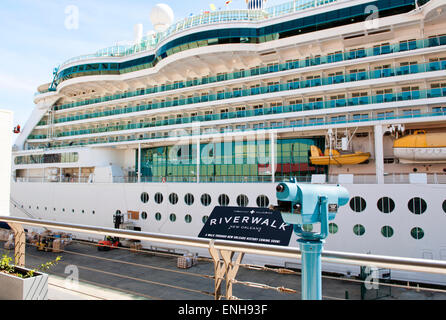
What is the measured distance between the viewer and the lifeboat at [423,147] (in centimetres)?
1350

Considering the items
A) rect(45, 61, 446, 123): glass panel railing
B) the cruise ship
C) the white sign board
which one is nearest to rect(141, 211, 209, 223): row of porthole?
the cruise ship

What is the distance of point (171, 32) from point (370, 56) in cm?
1341

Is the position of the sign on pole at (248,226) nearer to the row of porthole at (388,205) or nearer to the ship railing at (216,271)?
the ship railing at (216,271)

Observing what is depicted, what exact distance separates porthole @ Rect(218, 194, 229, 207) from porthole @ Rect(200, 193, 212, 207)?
0.57 meters

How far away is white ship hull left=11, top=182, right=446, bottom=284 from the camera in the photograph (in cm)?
1188

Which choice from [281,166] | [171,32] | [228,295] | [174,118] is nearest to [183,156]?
[174,118]

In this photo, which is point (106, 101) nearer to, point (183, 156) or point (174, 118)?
point (174, 118)

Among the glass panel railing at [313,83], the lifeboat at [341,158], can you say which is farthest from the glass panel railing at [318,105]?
the lifeboat at [341,158]

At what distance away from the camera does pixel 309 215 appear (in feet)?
8.26

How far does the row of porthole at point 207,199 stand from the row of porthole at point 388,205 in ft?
12.8

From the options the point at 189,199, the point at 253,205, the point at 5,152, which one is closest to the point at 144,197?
the point at 189,199

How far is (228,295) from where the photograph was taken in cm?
266

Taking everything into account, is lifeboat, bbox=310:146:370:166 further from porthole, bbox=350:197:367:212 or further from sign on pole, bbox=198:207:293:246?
sign on pole, bbox=198:207:293:246

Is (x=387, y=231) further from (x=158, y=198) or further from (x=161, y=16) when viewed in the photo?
(x=161, y=16)
